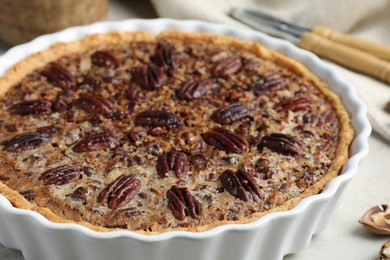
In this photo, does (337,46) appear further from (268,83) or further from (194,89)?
(194,89)

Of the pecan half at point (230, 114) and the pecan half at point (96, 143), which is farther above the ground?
the pecan half at point (230, 114)

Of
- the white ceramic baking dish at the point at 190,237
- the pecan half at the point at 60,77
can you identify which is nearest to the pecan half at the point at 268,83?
the white ceramic baking dish at the point at 190,237

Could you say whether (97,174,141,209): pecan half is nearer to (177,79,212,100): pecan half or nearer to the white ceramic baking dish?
the white ceramic baking dish

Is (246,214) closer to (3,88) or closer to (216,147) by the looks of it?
(216,147)

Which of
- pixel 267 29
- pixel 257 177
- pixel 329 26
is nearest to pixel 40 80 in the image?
pixel 257 177

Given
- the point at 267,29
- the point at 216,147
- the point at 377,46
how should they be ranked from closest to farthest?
the point at 216,147 < the point at 377,46 < the point at 267,29

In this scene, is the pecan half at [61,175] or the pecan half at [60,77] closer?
the pecan half at [61,175]

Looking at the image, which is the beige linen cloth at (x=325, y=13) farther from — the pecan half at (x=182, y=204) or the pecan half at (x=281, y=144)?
the pecan half at (x=182, y=204)

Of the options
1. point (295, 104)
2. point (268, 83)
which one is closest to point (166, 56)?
point (268, 83)
